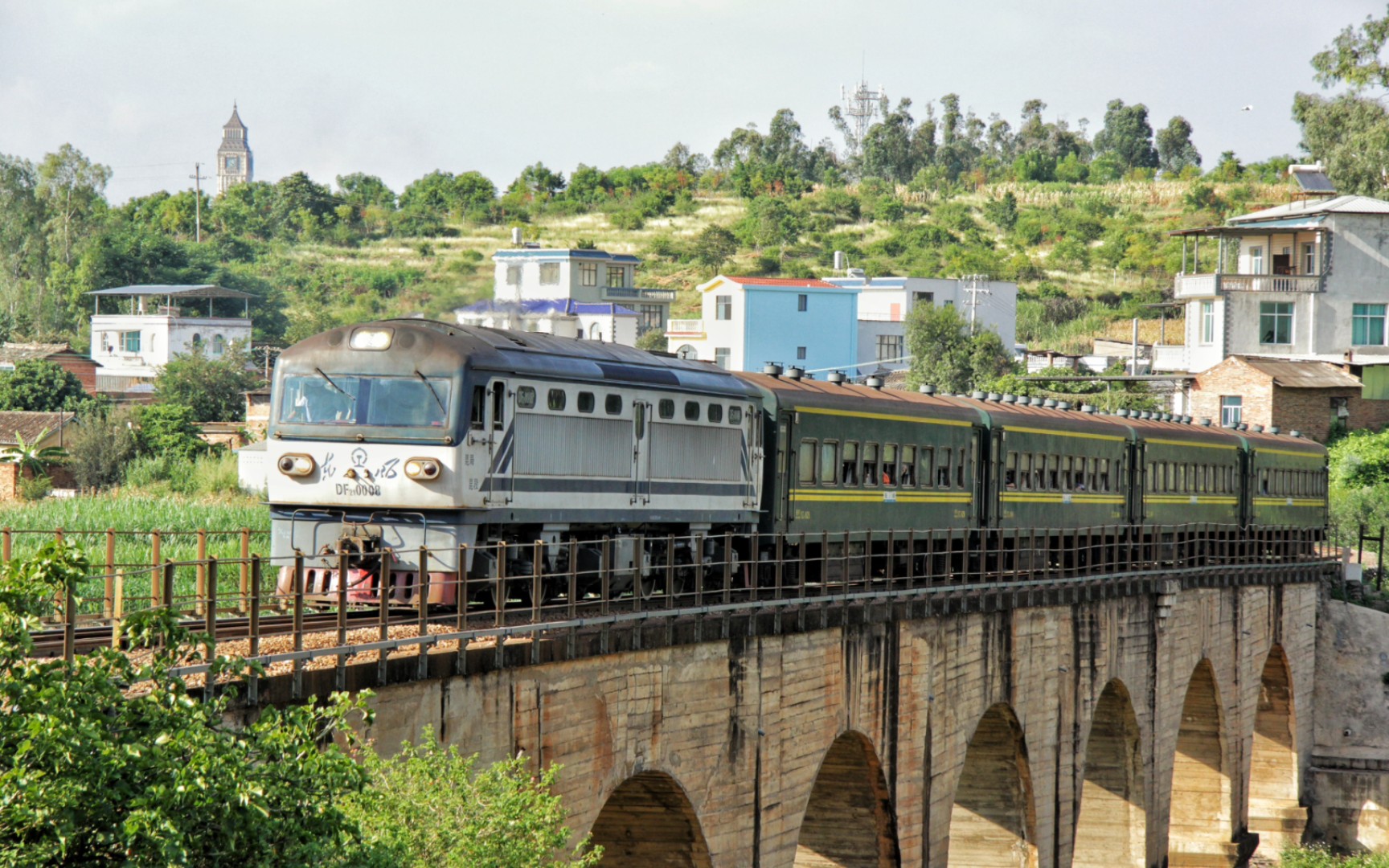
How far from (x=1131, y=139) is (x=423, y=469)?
4880 inches

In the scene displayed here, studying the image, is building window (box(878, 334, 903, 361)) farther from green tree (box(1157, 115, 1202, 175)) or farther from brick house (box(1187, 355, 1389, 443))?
green tree (box(1157, 115, 1202, 175))

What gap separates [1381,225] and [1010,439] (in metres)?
36.2

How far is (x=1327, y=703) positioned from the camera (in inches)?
1779

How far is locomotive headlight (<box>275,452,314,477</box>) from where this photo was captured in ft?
59.3

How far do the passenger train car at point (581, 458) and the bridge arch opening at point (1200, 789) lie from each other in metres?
10.9

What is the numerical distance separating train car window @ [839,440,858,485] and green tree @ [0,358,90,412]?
40528 mm

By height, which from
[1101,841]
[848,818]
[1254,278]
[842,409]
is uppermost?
[1254,278]

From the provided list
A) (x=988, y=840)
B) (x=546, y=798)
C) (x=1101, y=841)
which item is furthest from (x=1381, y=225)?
(x=546, y=798)

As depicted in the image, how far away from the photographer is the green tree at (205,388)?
201 feet

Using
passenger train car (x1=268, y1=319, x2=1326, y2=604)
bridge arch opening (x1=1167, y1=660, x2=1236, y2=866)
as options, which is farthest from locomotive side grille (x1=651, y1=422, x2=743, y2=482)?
bridge arch opening (x1=1167, y1=660, x2=1236, y2=866)

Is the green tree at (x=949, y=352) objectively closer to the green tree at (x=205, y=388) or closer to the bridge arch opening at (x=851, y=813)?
the green tree at (x=205, y=388)

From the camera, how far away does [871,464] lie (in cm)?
2639

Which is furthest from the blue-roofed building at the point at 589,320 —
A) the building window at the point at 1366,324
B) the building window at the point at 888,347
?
the building window at the point at 1366,324

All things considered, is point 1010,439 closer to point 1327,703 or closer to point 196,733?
point 1327,703
